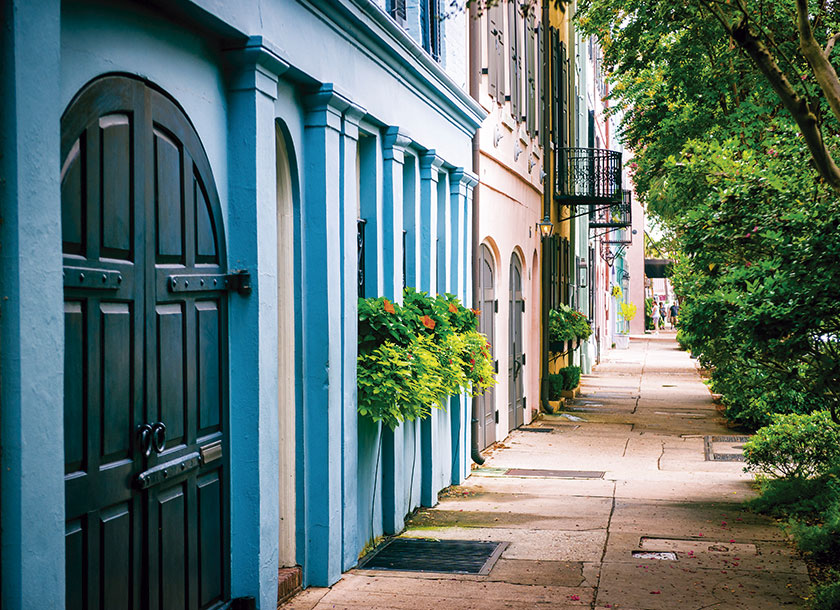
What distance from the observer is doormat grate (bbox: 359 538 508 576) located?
7359mm

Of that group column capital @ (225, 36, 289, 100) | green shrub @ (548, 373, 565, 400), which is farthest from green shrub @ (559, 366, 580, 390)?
column capital @ (225, 36, 289, 100)

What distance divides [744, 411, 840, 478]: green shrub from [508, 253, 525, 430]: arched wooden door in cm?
619

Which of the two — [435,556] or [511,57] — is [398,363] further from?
[511,57]

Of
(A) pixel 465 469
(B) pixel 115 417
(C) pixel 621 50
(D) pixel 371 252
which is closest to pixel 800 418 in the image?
(A) pixel 465 469

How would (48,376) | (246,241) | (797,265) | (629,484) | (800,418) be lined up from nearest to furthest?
(48,376), (246,241), (797,265), (800,418), (629,484)

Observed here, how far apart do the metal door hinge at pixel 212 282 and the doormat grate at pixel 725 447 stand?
31.8 ft

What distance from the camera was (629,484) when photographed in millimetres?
11453

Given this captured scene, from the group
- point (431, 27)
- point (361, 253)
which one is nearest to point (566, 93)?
point (431, 27)

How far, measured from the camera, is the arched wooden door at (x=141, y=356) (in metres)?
4.05

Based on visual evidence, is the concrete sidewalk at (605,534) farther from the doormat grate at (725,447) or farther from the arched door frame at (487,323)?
the arched door frame at (487,323)

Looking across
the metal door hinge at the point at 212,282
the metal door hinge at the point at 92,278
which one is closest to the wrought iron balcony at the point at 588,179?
the metal door hinge at the point at 212,282

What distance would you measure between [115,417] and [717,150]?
6485mm

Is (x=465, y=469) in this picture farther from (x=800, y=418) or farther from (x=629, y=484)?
(x=800, y=418)

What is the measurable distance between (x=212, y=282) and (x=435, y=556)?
3422 millimetres
